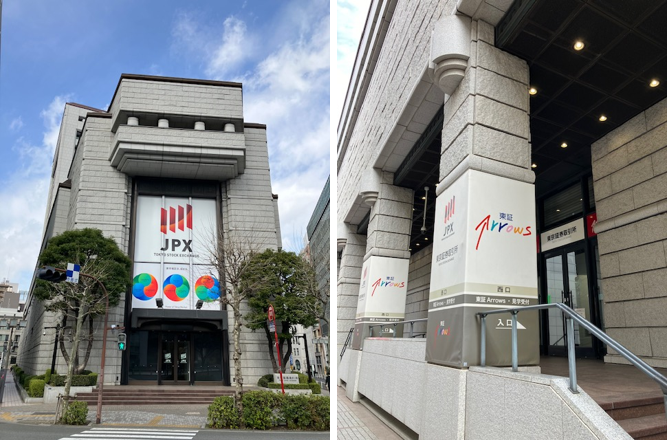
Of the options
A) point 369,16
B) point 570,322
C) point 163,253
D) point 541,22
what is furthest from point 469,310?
point 163,253

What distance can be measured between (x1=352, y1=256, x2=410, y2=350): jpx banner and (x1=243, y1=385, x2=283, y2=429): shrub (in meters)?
3.32

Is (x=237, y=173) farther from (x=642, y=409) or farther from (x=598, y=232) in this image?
(x=642, y=409)

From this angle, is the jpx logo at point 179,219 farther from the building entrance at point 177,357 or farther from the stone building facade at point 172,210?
the building entrance at point 177,357

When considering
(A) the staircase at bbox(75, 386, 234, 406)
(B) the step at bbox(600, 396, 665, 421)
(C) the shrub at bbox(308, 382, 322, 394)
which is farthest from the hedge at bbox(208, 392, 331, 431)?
(B) the step at bbox(600, 396, 665, 421)

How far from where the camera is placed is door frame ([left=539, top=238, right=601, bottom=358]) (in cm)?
1139

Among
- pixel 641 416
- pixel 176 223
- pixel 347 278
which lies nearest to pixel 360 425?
pixel 641 416

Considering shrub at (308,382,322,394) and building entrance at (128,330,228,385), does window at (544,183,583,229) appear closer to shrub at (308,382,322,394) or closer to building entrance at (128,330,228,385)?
shrub at (308,382,322,394)

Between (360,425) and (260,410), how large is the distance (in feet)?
11.0

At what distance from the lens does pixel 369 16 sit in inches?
812

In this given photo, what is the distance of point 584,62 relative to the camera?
8461 mm

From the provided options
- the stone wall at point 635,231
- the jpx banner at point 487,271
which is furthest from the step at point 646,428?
the stone wall at point 635,231

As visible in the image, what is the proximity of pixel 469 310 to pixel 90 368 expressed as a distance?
2190 cm

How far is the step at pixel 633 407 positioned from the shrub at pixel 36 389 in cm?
2315

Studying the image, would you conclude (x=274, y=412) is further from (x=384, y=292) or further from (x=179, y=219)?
(x=179, y=219)
